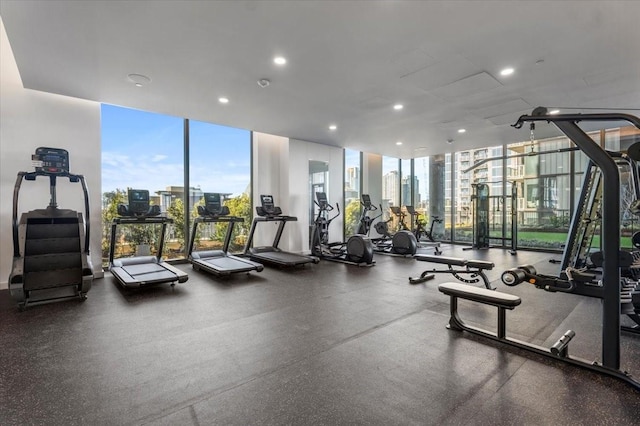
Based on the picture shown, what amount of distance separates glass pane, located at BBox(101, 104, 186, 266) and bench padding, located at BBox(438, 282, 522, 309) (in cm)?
577

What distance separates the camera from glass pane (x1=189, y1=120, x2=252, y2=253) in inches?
271

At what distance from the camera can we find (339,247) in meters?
8.73

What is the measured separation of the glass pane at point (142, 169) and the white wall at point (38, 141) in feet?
1.25

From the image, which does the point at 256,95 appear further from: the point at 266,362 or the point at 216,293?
the point at 266,362

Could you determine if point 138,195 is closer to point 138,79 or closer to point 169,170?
point 169,170

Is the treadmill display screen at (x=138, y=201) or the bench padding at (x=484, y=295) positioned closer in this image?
the bench padding at (x=484, y=295)

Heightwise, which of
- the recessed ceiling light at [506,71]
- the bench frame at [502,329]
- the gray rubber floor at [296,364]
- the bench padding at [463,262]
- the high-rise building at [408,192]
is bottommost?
the gray rubber floor at [296,364]

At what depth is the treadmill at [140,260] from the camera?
4.77m

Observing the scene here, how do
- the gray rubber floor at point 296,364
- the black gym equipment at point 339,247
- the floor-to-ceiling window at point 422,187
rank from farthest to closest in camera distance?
1. the floor-to-ceiling window at point 422,187
2. the black gym equipment at point 339,247
3. the gray rubber floor at point 296,364

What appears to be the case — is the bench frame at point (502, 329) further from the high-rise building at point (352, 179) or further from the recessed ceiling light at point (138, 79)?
the high-rise building at point (352, 179)

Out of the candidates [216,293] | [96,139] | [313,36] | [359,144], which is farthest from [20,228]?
[359,144]

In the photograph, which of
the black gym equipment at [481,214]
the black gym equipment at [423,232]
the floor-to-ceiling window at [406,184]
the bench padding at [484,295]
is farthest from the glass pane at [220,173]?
the black gym equipment at [481,214]

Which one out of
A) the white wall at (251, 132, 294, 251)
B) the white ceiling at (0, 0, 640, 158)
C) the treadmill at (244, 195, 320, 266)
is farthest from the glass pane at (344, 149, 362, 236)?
the white ceiling at (0, 0, 640, 158)

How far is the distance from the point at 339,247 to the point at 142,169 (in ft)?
17.1
